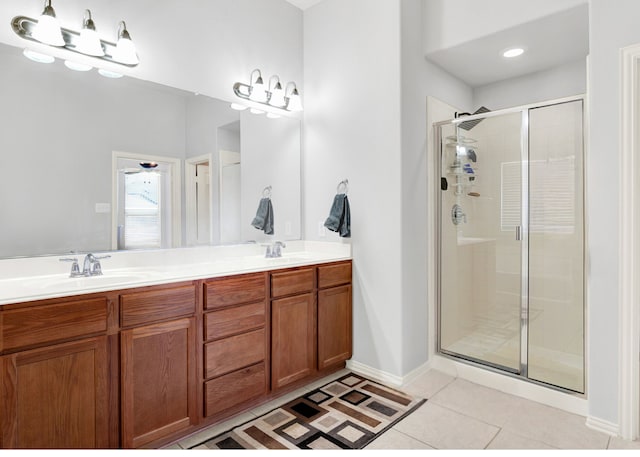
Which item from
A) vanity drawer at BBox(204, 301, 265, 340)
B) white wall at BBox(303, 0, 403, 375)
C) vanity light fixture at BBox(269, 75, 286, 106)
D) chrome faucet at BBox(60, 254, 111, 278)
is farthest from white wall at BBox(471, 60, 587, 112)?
chrome faucet at BBox(60, 254, 111, 278)

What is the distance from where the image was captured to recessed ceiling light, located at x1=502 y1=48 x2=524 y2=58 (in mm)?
2703

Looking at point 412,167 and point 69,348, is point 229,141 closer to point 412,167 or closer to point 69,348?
point 412,167

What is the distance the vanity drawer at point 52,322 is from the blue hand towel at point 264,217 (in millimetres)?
1402

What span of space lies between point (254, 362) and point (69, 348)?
98 cm

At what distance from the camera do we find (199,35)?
2504 millimetres

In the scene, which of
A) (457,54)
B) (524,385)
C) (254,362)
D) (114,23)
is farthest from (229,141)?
(524,385)

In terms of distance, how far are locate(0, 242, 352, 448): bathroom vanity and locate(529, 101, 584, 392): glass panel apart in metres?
1.46

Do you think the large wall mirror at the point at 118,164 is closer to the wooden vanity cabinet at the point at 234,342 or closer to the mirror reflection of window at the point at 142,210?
the mirror reflection of window at the point at 142,210

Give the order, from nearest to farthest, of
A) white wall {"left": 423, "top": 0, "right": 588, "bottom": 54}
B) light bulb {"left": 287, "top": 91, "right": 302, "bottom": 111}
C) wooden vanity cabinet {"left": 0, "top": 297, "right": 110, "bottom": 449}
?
wooden vanity cabinet {"left": 0, "top": 297, "right": 110, "bottom": 449} < white wall {"left": 423, "top": 0, "right": 588, "bottom": 54} < light bulb {"left": 287, "top": 91, "right": 302, "bottom": 111}

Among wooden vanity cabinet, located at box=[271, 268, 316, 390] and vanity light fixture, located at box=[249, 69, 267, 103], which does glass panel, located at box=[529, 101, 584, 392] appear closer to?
wooden vanity cabinet, located at box=[271, 268, 316, 390]

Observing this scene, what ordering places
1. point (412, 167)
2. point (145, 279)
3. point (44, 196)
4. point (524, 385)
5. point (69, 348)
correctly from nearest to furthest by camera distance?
point (69, 348) < point (145, 279) < point (44, 196) < point (524, 385) < point (412, 167)

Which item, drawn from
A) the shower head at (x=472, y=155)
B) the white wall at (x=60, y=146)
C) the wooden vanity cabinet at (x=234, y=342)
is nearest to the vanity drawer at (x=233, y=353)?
the wooden vanity cabinet at (x=234, y=342)

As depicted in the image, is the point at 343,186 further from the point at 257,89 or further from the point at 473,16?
the point at 473,16

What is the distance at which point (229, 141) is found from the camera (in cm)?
269
